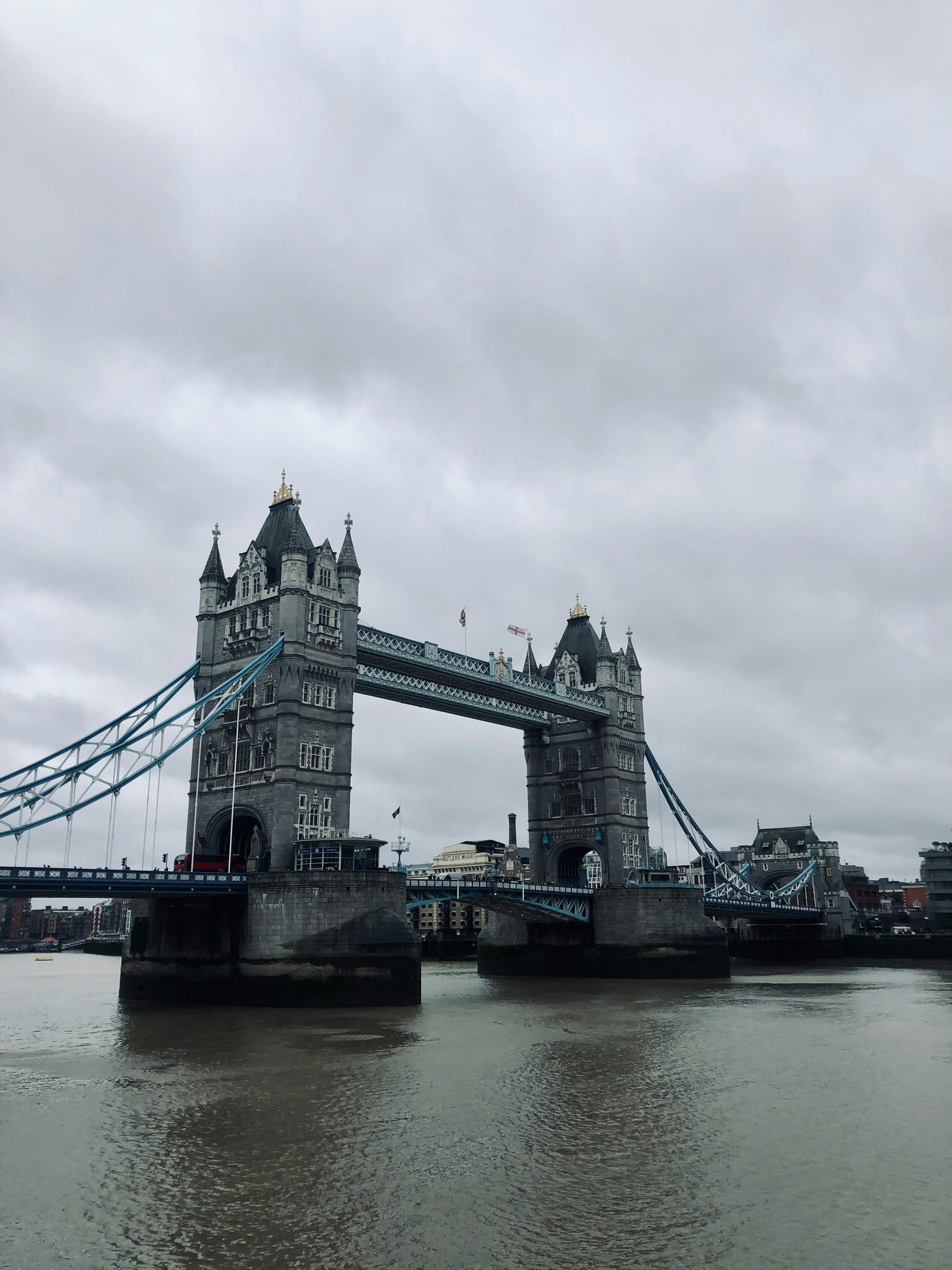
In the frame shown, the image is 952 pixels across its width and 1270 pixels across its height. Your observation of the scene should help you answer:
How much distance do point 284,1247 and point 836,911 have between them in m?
112

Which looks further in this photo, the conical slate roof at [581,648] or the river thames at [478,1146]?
the conical slate roof at [581,648]

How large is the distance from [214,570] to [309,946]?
27.2 metres

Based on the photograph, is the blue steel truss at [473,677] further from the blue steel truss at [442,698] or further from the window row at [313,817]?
the window row at [313,817]

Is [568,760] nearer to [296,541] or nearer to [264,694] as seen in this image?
[264,694]

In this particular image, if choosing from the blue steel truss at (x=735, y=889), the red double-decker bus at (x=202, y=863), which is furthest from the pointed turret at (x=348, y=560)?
the blue steel truss at (x=735, y=889)

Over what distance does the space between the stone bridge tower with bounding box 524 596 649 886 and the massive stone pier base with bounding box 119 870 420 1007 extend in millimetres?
36909

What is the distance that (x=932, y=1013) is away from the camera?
48938 millimetres

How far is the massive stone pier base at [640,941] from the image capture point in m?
74.6

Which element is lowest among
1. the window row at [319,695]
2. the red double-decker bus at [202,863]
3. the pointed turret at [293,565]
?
the red double-decker bus at [202,863]

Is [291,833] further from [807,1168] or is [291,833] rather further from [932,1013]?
[807,1168]

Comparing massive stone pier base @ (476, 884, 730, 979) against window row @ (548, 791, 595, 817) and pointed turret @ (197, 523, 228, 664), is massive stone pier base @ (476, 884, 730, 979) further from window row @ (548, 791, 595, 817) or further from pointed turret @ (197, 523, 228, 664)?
pointed turret @ (197, 523, 228, 664)

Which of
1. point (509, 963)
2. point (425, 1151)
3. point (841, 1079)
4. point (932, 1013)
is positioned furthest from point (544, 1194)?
point (509, 963)

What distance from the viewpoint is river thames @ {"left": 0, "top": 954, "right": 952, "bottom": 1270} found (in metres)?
16.3

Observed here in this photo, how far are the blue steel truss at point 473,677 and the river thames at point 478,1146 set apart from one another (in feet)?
95.8
